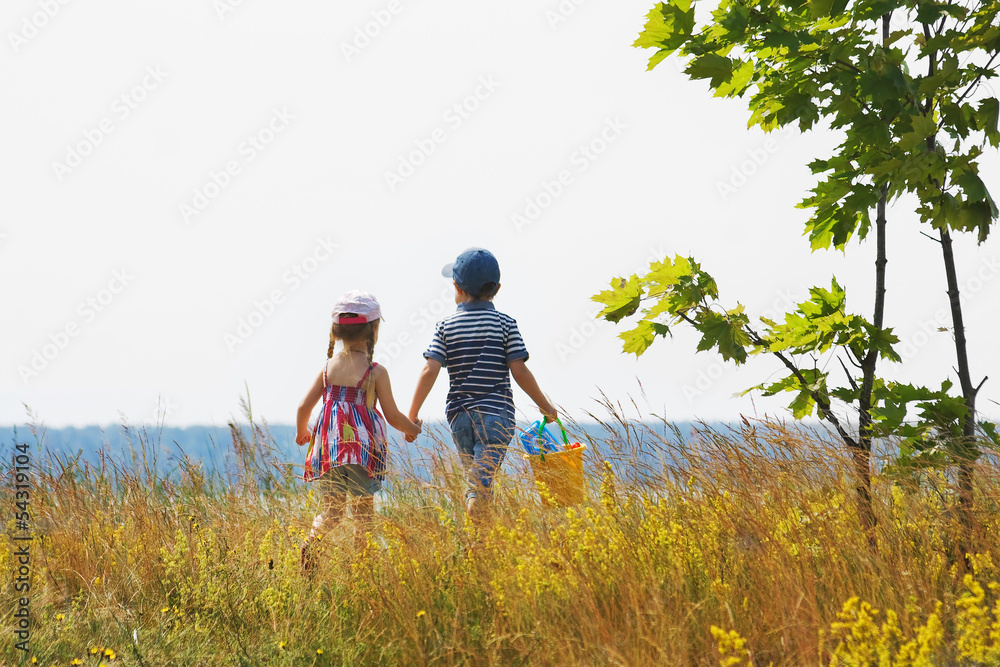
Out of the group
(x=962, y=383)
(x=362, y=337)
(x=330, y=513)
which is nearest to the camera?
(x=962, y=383)

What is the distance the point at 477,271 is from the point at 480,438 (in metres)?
1.05

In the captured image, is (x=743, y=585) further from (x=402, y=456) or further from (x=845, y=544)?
(x=402, y=456)

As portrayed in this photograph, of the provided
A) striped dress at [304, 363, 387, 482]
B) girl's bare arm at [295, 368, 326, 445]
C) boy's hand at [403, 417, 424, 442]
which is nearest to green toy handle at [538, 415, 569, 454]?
boy's hand at [403, 417, 424, 442]

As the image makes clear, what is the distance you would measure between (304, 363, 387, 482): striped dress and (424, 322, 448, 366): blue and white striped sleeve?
44 centimetres

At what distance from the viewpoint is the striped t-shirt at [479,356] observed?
16.5ft

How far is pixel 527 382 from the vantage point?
16.5ft

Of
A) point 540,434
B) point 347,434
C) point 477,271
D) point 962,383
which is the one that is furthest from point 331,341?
point 962,383

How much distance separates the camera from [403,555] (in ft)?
12.2

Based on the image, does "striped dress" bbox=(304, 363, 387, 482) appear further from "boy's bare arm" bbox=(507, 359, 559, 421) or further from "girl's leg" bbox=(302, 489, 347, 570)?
"boy's bare arm" bbox=(507, 359, 559, 421)

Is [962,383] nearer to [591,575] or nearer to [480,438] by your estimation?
[591,575]

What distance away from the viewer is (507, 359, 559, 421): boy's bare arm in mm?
5023

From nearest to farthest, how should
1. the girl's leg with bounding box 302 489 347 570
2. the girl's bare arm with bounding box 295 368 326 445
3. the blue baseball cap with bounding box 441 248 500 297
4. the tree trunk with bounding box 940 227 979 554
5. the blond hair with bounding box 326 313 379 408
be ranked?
the tree trunk with bounding box 940 227 979 554 → the girl's leg with bounding box 302 489 347 570 → the blond hair with bounding box 326 313 379 408 → the girl's bare arm with bounding box 295 368 326 445 → the blue baseball cap with bounding box 441 248 500 297

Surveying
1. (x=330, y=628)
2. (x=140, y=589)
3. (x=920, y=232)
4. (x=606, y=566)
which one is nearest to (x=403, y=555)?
(x=330, y=628)

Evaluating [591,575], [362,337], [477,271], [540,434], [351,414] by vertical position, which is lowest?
[591,575]
